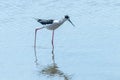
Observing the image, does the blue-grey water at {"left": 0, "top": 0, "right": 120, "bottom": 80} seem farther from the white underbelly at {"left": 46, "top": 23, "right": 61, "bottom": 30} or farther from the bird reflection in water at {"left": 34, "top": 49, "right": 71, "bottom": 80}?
the white underbelly at {"left": 46, "top": 23, "right": 61, "bottom": 30}

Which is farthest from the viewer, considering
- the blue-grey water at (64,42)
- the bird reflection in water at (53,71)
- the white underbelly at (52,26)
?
the white underbelly at (52,26)

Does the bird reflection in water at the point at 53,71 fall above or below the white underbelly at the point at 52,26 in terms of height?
below

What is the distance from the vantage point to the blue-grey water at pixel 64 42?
9.23 metres

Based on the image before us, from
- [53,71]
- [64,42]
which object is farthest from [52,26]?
[53,71]

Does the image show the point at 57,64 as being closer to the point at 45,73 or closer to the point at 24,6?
the point at 45,73

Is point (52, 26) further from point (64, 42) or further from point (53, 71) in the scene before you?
point (53, 71)

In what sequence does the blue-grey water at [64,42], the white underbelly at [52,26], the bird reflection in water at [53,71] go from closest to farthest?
the bird reflection in water at [53,71]
the blue-grey water at [64,42]
the white underbelly at [52,26]

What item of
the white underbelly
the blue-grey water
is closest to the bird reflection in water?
the blue-grey water

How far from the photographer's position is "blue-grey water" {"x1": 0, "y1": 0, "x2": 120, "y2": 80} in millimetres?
9234

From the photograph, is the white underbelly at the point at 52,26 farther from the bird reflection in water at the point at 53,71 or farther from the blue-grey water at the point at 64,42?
the bird reflection in water at the point at 53,71

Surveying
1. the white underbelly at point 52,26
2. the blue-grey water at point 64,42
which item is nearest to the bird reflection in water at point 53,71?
the blue-grey water at point 64,42

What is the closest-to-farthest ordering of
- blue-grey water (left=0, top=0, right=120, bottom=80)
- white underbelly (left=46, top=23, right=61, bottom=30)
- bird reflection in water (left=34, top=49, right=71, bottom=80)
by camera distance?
1. bird reflection in water (left=34, top=49, right=71, bottom=80)
2. blue-grey water (left=0, top=0, right=120, bottom=80)
3. white underbelly (left=46, top=23, right=61, bottom=30)

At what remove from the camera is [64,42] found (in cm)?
1119

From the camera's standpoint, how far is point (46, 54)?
10406 millimetres
